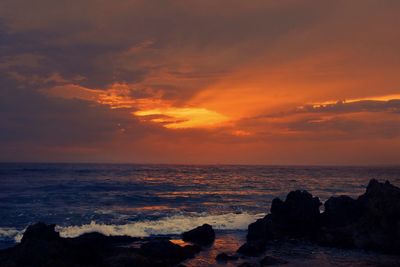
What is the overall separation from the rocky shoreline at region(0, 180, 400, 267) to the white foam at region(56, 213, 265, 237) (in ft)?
16.0

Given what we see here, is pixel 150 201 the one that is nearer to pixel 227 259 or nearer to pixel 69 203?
pixel 69 203

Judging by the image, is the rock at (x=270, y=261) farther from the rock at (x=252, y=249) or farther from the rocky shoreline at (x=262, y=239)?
the rock at (x=252, y=249)

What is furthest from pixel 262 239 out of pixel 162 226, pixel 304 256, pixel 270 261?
pixel 162 226

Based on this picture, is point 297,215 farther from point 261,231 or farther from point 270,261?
point 270,261

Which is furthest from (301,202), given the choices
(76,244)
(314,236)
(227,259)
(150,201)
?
(150,201)

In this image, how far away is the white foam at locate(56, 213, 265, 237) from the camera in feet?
127

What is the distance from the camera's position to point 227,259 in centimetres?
2666

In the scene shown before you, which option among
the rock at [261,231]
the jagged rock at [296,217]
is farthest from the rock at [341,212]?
the rock at [261,231]

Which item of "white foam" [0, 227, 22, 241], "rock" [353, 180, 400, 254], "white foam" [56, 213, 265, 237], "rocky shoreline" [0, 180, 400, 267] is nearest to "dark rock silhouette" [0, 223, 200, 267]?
"rocky shoreline" [0, 180, 400, 267]

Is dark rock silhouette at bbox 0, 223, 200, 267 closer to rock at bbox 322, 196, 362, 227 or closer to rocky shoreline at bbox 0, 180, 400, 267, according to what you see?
rocky shoreline at bbox 0, 180, 400, 267

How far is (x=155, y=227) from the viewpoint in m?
Result: 40.5

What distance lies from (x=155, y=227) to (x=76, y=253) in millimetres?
18820

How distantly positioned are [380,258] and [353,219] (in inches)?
365

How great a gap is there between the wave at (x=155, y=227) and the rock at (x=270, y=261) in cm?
1381
